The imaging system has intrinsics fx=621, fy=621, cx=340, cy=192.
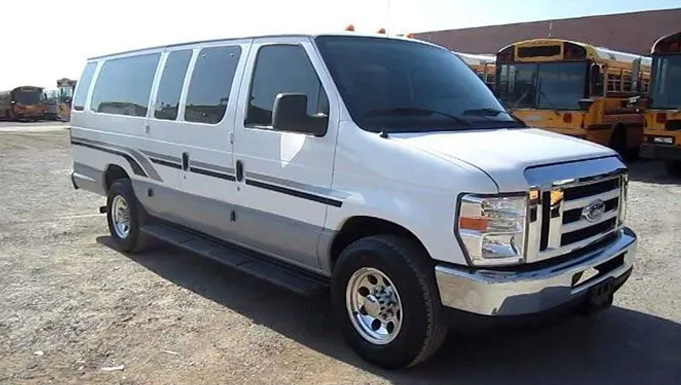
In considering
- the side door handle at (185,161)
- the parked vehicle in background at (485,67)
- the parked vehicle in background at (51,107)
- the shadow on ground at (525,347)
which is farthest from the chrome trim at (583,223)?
the parked vehicle in background at (51,107)

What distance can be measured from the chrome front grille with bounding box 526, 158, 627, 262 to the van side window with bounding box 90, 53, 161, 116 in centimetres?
418

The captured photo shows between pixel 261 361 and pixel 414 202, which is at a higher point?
pixel 414 202

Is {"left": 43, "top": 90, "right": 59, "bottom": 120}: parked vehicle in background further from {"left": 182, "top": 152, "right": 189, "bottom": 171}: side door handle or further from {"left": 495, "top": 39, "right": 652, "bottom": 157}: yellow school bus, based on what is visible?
{"left": 182, "top": 152, "right": 189, "bottom": 171}: side door handle

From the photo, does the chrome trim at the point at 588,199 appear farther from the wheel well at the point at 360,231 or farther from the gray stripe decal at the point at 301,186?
the gray stripe decal at the point at 301,186

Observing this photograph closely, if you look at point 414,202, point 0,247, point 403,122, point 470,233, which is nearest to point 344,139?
point 403,122

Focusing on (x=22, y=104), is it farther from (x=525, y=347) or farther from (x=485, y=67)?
A: (x=525, y=347)

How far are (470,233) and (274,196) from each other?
1724 millimetres

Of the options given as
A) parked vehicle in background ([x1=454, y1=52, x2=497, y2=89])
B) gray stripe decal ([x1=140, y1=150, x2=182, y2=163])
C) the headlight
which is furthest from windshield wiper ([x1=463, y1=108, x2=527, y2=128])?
parked vehicle in background ([x1=454, y1=52, x2=497, y2=89])

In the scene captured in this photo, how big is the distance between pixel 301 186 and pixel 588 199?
192cm

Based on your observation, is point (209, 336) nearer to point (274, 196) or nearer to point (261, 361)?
point (261, 361)

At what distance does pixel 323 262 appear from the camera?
14.5 feet

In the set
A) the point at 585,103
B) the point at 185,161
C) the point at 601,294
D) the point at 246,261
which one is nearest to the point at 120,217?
the point at 185,161

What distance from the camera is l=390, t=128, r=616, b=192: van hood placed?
11.6 ft

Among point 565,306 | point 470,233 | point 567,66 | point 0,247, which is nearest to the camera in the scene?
point 470,233
